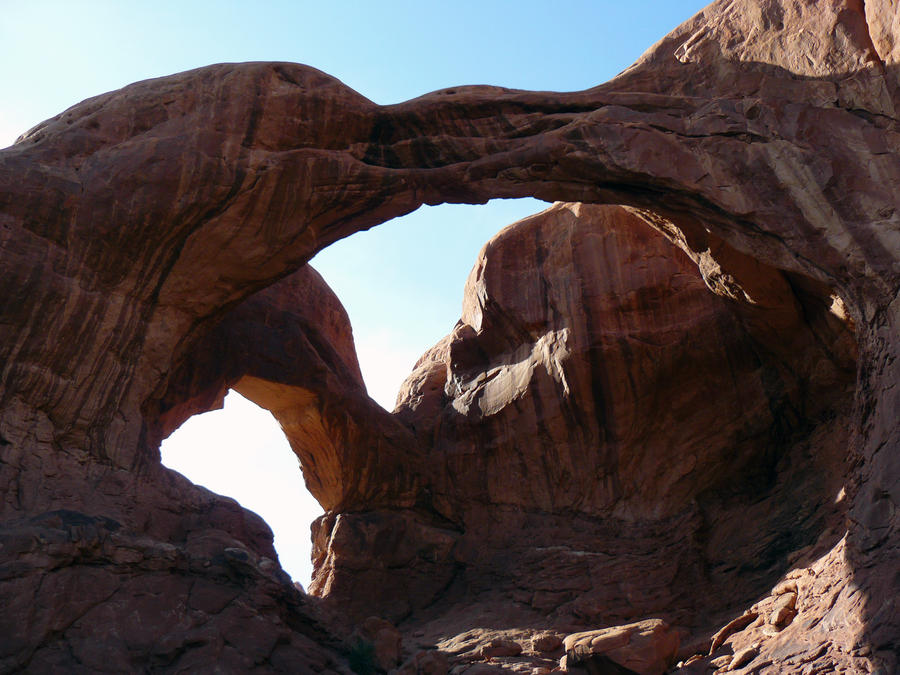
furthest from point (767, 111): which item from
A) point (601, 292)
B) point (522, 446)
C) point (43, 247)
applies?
point (43, 247)

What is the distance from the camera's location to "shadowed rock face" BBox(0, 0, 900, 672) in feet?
41.9

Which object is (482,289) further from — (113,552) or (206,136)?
(113,552)

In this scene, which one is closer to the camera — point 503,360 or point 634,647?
point 634,647

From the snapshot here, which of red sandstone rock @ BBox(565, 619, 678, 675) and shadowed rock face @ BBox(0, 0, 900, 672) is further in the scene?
shadowed rock face @ BBox(0, 0, 900, 672)

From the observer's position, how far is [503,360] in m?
21.4

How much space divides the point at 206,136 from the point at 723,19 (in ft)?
30.2

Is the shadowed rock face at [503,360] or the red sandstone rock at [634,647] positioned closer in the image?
the red sandstone rock at [634,647]

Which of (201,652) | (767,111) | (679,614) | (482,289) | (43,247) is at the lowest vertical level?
(201,652)

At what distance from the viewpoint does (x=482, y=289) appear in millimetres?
21625

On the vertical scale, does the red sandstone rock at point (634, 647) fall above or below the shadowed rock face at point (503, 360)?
below

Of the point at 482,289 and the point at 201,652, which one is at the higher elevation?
the point at 482,289

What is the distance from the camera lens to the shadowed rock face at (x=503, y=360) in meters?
12.8

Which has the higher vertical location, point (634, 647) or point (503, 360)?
point (503, 360)

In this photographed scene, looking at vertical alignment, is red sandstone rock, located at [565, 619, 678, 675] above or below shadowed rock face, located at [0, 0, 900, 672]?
below
